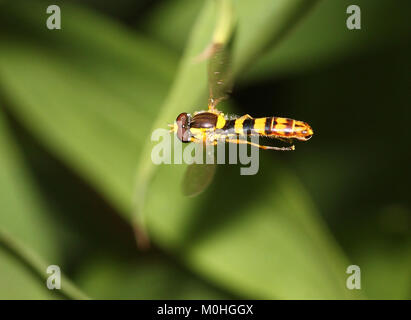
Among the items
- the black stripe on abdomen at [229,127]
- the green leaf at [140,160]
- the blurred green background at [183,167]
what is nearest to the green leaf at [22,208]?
the blurred green background at [183,167]

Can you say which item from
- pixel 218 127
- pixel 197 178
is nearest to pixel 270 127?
pixel 218 127

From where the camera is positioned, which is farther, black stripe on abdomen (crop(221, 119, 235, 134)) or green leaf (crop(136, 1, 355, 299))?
black stripe on abdomen (crop(221, 119, 235, 134))

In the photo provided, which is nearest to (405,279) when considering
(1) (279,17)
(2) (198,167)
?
(2) (198,167)

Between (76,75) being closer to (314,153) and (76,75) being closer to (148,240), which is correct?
(148,240)

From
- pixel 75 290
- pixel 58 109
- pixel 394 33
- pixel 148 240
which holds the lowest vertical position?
pixel 75 290

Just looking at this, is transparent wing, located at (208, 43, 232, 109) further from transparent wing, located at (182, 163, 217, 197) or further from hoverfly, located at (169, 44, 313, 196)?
transparent wing, located at (182, 163, 217, 197)

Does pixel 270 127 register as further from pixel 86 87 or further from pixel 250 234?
pixel 86 87

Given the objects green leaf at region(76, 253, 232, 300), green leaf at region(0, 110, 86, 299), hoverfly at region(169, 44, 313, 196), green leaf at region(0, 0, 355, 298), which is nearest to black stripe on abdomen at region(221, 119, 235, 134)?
hoverfly at region(169, 44, 313, 196)
